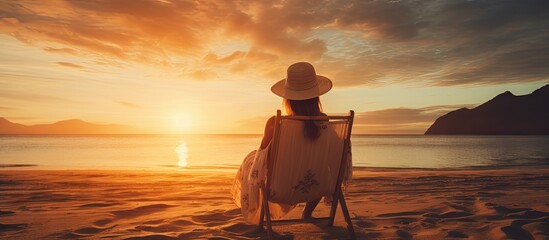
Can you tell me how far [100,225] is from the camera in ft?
14.6

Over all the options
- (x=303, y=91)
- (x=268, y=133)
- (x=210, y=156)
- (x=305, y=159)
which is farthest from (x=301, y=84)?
(x=210, y=156)

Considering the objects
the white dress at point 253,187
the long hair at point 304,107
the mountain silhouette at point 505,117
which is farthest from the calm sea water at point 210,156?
the mountain silhouette at point 505,117

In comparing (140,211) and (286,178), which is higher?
(286,178)

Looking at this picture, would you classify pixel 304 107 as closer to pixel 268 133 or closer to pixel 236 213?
pixel 268 133

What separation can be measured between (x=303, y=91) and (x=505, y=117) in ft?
630

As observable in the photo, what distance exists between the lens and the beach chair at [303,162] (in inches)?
144

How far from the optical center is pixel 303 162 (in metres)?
3.80

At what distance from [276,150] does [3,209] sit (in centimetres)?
412

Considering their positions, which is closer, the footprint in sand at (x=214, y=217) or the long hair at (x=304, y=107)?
the long hair at (x=304, y=107)

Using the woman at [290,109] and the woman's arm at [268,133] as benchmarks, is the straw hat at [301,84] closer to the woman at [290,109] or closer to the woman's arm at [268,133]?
the woman at [290,109]

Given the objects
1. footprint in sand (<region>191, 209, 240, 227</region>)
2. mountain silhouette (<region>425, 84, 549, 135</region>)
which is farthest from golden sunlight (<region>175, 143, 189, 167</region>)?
mountain silhouette (<region>425, 84, 549, 135</region>)

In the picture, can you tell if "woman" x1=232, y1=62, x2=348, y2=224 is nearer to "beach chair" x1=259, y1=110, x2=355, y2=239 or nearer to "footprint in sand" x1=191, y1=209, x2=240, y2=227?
"beach chair" x1=259, y1=110, x2=355, y2=239

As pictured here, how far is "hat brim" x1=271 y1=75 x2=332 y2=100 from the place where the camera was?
3848mm

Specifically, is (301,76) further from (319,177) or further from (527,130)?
(527,130)
